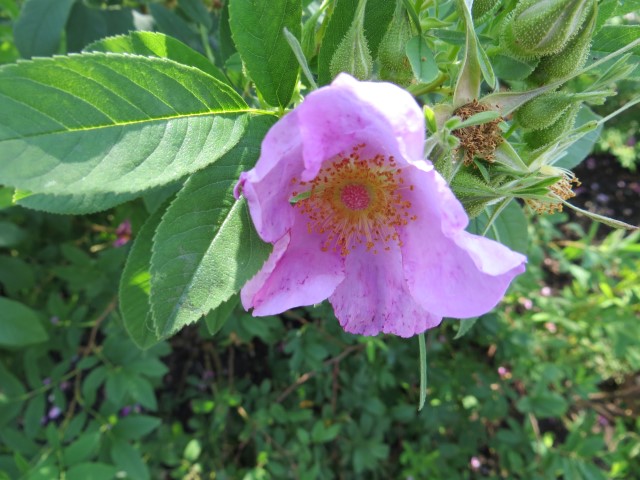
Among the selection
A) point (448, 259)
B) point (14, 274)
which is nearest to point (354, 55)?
point (448, 259)

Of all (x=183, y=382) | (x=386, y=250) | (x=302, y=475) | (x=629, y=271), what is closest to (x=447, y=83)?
(x=386, y=250)

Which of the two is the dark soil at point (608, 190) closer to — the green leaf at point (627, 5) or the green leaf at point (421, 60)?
the green leaf at point (627, 5)

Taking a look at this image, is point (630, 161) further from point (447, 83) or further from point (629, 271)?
point (447, 83)

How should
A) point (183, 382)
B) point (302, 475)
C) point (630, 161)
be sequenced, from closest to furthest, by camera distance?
point (302, 475)
point (183, 382)
point (630, 161)

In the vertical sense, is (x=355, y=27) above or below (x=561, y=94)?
above

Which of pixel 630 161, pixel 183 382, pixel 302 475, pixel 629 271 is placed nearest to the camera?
pixel 302 475

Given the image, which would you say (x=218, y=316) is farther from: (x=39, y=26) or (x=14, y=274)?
(x=14, y=274)
